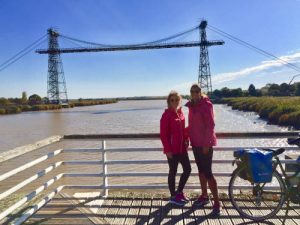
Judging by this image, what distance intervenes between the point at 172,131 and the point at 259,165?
95cm

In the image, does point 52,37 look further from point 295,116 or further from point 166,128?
point 166,128

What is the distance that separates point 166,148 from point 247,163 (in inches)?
33.4

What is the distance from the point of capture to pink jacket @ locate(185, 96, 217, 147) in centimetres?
351

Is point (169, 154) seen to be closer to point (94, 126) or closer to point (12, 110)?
point (94, 126)

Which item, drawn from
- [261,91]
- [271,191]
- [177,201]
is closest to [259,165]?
[271,191]

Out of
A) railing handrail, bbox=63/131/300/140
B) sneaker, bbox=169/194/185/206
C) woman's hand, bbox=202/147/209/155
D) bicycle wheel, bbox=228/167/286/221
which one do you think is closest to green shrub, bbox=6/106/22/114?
railing handrail, bbox=63/131/300/140

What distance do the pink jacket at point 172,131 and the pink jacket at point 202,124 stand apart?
12 centimetres

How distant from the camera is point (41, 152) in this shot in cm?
1292

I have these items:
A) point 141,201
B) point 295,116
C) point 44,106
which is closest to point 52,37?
point 44,106

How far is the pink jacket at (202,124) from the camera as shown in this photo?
3.51 metres

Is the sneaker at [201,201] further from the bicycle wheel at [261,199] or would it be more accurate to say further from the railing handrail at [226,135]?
the railing handrail at [226,135]

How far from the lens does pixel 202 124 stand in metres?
3.58

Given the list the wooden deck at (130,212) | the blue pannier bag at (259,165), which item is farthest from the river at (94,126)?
the blue pannier bag at (259,165)

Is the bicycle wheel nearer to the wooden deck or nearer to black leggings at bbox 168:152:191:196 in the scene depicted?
the wooden deck
